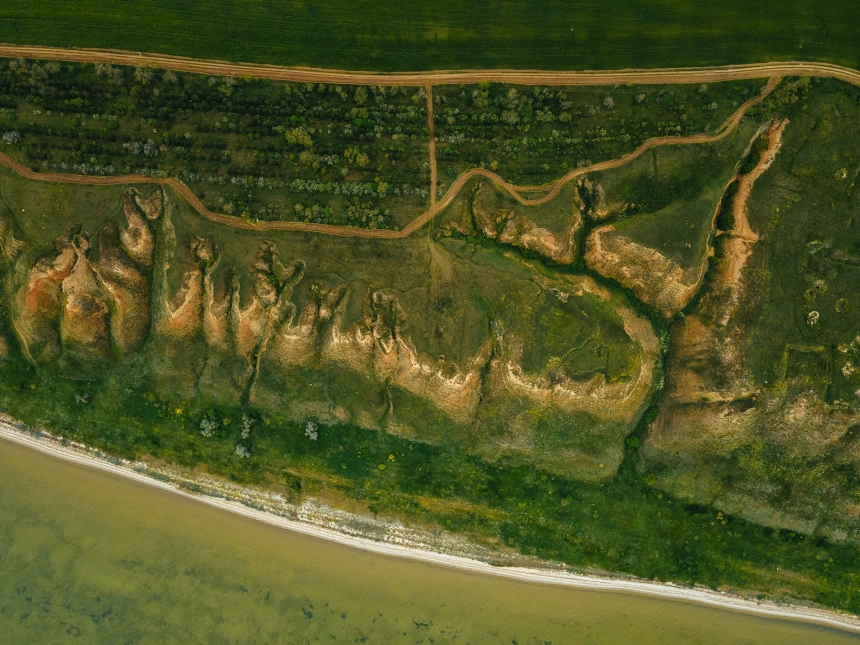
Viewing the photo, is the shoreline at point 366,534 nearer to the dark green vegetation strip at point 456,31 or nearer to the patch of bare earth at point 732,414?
the patch of bare earth at point 732,414

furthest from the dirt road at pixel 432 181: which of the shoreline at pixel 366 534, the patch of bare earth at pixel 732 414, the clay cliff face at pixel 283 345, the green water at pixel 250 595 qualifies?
the green water at pixel 250 595

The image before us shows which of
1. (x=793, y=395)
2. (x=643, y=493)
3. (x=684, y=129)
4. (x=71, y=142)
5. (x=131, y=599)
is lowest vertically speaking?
(x=131, y=599)

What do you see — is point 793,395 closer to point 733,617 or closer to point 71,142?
point 733,617

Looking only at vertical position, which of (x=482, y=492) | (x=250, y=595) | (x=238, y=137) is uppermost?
(x=238, y=137)

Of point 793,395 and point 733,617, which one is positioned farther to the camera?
point 733,617

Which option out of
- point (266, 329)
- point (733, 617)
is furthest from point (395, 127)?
point (733, 617)

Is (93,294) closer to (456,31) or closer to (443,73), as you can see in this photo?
(443,73)

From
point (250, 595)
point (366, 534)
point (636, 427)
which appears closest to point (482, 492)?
point (366, 534)
